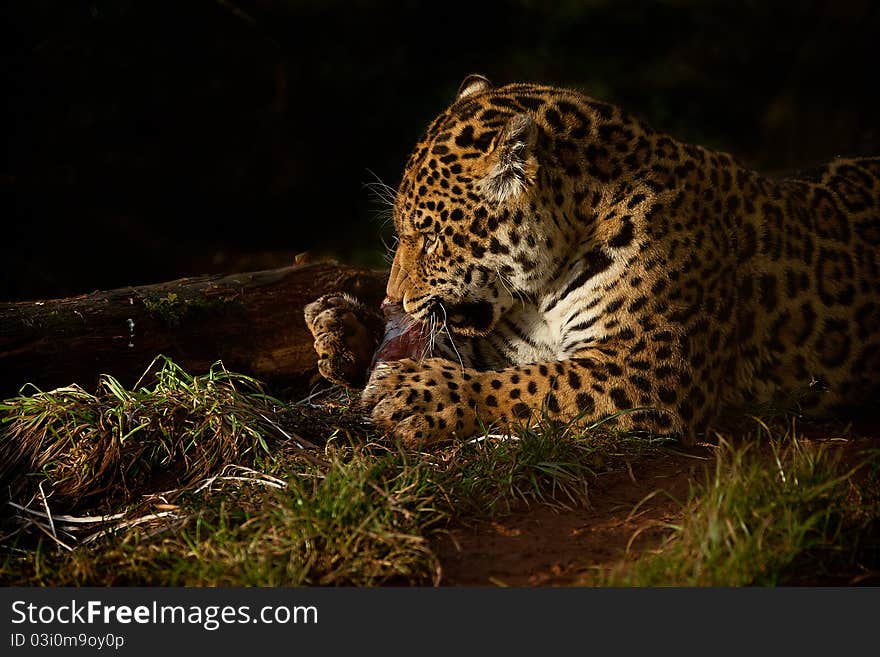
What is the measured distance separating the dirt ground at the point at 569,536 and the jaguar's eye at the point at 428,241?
1714mm

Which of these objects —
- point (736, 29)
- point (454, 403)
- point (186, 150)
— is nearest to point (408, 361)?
point (454, 403)

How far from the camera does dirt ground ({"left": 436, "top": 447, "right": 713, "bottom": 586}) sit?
4008 mm

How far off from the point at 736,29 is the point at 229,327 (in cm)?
1096

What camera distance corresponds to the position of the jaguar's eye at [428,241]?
570 cm

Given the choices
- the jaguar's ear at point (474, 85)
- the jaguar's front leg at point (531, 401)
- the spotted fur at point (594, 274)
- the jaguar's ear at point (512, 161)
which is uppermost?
the jaguar's ear at point (474, 85)

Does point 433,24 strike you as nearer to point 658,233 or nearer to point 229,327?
point 229,327

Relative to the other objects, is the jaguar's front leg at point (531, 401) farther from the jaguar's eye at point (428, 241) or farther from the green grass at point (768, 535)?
the green grass at point (768, 535)

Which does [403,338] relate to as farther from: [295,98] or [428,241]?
[295,98]

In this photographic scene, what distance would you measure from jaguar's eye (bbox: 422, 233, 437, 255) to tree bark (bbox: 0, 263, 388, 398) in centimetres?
178

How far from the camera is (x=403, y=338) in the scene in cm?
626

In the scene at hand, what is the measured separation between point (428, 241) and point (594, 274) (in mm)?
1017

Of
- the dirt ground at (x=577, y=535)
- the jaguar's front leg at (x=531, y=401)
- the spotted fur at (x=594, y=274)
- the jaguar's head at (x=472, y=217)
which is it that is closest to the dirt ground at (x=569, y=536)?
the dirt ground at (x=577, y=535)

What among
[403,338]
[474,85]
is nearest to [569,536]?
[403,338]

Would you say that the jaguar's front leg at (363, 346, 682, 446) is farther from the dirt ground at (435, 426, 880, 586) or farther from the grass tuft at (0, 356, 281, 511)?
the grass tuft at (0, 356, 281, 511)
